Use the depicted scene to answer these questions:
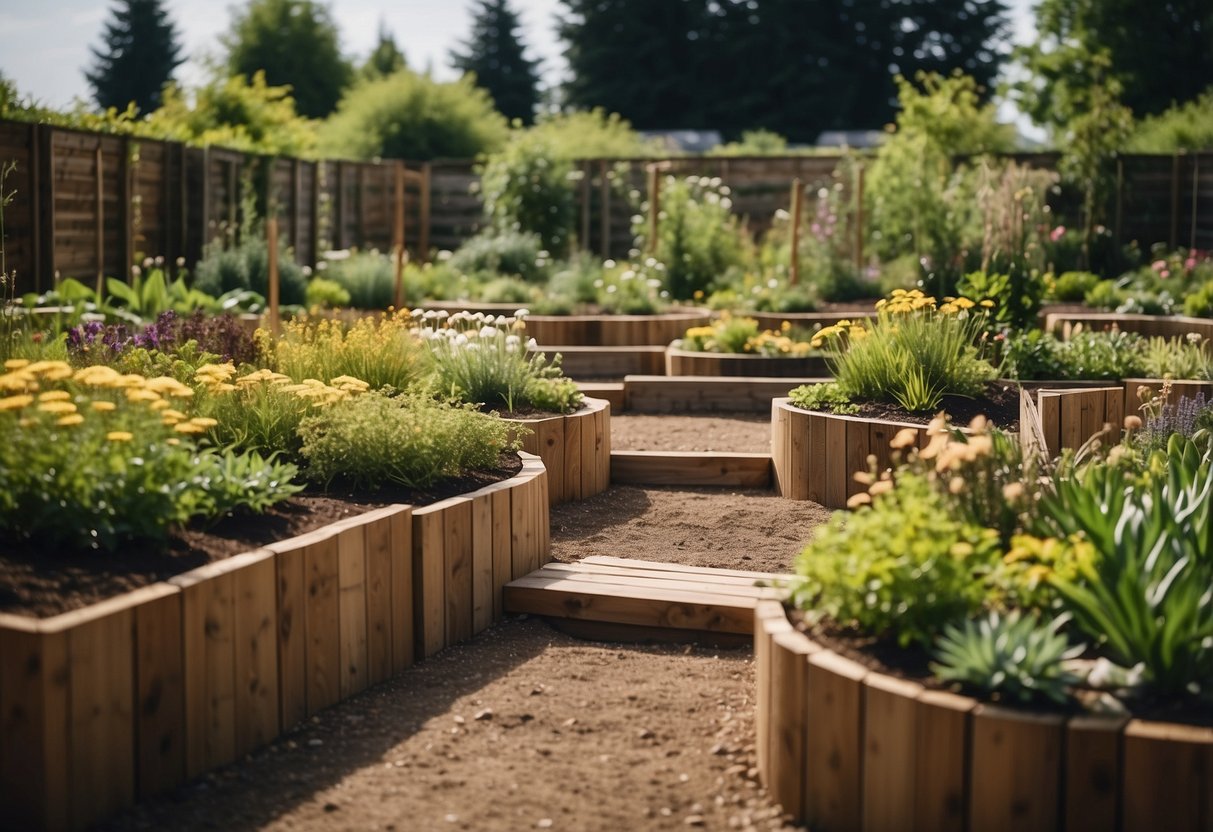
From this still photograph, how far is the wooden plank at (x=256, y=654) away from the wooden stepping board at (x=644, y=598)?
4.33ft

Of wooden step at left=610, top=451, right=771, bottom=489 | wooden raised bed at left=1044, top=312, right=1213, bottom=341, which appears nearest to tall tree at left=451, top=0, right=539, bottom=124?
wooden raised bed at left=1044, top=312, right=1213, bottom=341

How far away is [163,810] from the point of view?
3.27 m

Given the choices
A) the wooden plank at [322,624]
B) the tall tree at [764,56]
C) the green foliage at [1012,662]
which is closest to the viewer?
the green foliage at [1012,662]

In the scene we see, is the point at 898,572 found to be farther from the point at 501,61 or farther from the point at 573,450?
the point at 501,61

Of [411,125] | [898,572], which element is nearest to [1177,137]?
[411,125]

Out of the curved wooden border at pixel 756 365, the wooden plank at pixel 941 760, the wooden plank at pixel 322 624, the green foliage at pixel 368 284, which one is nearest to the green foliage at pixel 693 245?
the green foliage at pixel 368 284

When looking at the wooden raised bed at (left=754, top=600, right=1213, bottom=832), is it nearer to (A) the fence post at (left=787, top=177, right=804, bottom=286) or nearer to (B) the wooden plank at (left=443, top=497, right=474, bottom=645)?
(B) the wooden plank at (left=443, top=497, right=474, bottom=645)

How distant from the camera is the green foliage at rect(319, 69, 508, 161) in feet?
85.8

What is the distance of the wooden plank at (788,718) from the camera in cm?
323

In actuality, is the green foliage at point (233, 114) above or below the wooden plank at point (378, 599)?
above

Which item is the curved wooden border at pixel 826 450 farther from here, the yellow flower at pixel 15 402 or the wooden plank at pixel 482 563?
the yellow flower at pixel 15 402

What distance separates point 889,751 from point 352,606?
5.85 feet

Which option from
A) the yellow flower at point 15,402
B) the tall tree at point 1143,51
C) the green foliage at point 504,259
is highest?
the tall tree at point 1143,51

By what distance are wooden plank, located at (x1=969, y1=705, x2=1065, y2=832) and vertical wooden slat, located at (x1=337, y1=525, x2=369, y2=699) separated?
1.95 m
